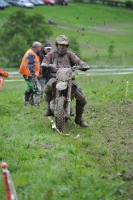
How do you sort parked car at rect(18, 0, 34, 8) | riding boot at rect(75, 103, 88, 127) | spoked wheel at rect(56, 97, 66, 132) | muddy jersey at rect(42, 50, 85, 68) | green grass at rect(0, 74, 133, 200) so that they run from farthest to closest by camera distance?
parked car at rect(18, 0, 34, 8), riding boot at rect(75, 103, 88, 127), muddy jersey at rect(42, 50, 85, 68), spoked wheel at rect(56, 97, 66, 132), green grass at rect(0, 74, 133, 200)

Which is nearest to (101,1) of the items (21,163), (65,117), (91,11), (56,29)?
(91,11)

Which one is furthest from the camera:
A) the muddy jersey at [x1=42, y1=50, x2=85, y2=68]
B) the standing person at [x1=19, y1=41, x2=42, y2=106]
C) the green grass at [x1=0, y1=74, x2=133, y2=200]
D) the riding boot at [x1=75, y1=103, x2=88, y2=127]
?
the standing person at [x1=19, y1=41, x2=42, y2=106]

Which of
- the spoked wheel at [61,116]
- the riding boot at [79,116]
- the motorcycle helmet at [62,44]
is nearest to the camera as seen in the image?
the spoked wheel at [61,116]

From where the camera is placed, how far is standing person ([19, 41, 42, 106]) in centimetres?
1622

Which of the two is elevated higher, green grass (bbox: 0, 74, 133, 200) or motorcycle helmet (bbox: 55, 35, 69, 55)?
motorcycle helmet (bbox: 55, 35, 69, 55)

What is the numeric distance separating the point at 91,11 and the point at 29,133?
30.4 metres

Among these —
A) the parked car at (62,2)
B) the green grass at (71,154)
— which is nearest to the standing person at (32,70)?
the green grass at (71,154)

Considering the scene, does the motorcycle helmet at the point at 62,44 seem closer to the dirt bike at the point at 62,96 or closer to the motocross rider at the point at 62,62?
the motocross rider at the point at 62,62

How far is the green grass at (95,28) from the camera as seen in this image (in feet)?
102

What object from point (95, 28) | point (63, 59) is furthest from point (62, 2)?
point (63, 59)

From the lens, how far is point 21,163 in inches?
382

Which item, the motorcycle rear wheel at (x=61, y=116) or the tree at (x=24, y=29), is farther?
the tree at (x=24, y=29)

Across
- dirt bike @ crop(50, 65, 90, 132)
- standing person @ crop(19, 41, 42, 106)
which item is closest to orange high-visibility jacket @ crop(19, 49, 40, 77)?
standing person @ crop(19, 41, 42, 106)

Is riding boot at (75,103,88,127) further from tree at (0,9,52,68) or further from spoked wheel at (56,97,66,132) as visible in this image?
tree at (0,9,52,68)
